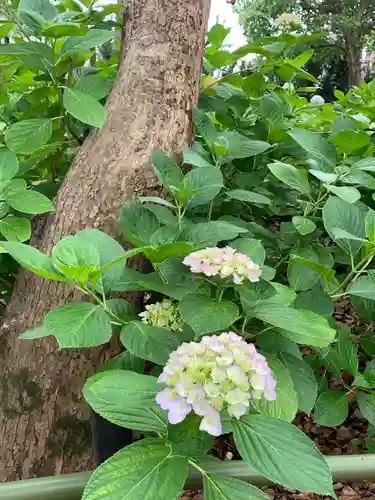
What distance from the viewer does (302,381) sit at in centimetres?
89

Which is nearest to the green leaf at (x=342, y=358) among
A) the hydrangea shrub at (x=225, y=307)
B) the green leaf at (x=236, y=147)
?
the hydrangea shrub at (x=225, y=307)

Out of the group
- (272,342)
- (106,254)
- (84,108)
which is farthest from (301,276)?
(84,108)

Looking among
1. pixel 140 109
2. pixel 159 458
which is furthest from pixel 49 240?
pixel 159 458

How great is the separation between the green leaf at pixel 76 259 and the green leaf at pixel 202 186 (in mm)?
287

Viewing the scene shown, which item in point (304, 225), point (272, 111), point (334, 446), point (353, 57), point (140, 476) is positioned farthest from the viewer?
point (353, 57)

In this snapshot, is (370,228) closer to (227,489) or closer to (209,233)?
(209,233)

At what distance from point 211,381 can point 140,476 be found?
126 mm

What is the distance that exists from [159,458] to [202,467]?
0.05 m

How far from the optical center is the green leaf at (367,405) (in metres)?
1.06

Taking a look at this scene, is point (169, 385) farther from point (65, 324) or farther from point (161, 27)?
point (161, 27)

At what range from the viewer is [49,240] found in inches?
44.8

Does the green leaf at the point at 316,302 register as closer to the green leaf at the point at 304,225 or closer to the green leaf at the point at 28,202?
the green leaf at the point at 304,225

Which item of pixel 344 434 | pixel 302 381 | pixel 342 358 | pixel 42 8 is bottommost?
pixel 344 434

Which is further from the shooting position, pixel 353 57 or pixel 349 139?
pixel 353 57
